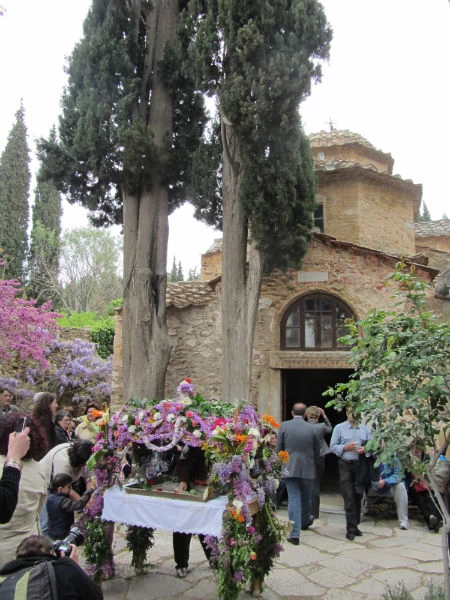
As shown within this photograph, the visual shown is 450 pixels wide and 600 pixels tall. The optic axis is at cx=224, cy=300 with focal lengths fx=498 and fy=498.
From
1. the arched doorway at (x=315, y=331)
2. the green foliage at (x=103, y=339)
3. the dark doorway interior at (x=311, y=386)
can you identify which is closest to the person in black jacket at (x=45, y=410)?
the arched doorway at (x=315, y=331)

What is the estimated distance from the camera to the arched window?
34.8 feet

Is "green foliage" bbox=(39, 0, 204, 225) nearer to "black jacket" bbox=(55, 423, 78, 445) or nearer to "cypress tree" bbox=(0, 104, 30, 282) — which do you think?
"black jacket" bbox=(55, 423, 78, 445)

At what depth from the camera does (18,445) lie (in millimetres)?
3025

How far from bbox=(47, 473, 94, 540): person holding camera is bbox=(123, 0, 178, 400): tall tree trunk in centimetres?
486

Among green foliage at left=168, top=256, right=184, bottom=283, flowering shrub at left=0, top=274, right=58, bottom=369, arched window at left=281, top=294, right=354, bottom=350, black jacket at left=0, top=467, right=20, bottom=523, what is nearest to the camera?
black jacket at left=0, top=467, right=20, bottom=523

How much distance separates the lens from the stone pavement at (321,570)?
468 centimetres

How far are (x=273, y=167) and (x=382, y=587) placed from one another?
6.51 meters

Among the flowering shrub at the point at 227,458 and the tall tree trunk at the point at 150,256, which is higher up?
the tall tree trunk at the point at 150,256

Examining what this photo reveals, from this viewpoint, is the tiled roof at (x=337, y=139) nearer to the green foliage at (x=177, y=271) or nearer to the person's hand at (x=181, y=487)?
the person's hand at (x=181, y=487)

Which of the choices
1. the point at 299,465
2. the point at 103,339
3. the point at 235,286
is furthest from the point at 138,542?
the point at 103,339

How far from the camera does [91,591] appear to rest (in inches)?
87.5

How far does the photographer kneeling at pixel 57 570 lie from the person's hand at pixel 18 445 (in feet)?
2.42

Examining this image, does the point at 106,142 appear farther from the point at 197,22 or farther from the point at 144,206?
the point at 197,22

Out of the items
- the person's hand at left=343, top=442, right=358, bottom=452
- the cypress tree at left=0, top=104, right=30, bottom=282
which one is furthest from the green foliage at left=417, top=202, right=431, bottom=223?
the person's hand at left=343, top=442, right=358, bottom=452
